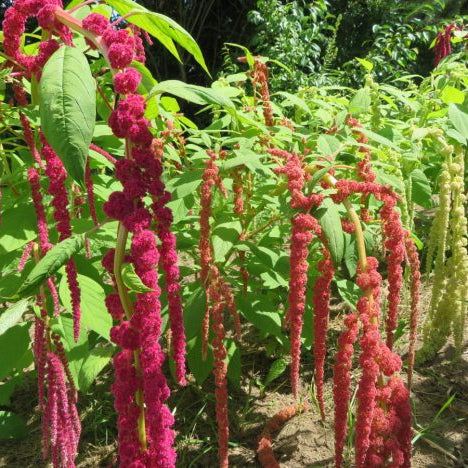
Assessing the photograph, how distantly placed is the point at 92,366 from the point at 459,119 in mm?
1466

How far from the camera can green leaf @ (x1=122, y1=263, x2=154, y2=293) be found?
765 mm

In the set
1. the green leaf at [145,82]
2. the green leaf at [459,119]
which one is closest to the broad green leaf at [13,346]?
the green leaf at [145,82]

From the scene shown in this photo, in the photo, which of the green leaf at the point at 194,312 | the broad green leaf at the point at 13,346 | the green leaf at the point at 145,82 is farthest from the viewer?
the green leaf at the point at 194,312

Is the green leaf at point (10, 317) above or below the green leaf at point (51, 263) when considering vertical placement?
below

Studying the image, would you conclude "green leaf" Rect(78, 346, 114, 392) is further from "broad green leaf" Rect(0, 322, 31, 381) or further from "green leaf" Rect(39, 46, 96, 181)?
"green leaf" Rect(39, 46, 96, 181)

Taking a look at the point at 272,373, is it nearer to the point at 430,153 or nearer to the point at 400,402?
the point at 400,402

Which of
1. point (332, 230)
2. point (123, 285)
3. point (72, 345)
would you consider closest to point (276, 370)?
point (72, 345)

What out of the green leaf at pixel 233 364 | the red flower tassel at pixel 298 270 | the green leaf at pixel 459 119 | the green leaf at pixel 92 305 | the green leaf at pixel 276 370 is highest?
the green leaf at pixel 459 119

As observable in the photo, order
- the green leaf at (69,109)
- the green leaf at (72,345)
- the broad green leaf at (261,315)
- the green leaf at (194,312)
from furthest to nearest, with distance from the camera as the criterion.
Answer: the broad green leaf at (261,315) → the green leaf at (194,312) → the green leaf at (72,345) → the green leaf at (69,109)

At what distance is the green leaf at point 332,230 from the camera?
4.12 ft

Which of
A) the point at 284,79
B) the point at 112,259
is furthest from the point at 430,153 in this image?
the point at 284,79

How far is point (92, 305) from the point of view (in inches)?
61.7

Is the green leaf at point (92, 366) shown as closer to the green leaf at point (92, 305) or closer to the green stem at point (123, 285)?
the green leaf at point (92, 305)

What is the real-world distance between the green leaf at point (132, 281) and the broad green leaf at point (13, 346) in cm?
111
